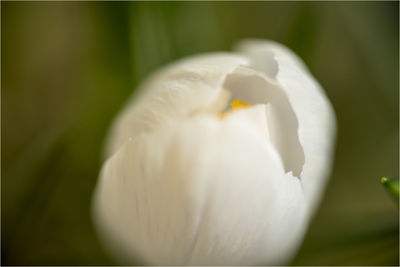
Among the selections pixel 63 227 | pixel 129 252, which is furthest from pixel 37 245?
pixel 129 252

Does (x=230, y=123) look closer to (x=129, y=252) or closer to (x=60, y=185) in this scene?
(x=129, y=252)

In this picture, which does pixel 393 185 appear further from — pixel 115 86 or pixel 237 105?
pixel 115 86

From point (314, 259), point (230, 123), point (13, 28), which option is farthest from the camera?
point (13, 28)

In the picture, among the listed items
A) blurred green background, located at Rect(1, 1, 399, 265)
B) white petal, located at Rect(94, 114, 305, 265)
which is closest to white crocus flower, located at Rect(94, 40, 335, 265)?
white petal, located at Rect(94, 114, 305, 265)

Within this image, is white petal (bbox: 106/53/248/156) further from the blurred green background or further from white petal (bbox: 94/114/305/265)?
the blurred green background

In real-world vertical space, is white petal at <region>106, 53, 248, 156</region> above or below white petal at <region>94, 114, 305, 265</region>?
above

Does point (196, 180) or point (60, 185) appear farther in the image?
point (60, 185)

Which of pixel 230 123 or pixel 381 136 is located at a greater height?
pixel 230 123

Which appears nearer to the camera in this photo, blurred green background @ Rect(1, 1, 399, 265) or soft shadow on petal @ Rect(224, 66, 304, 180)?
soft shadow on petal @ Rect(224, 66, 304, 180)
